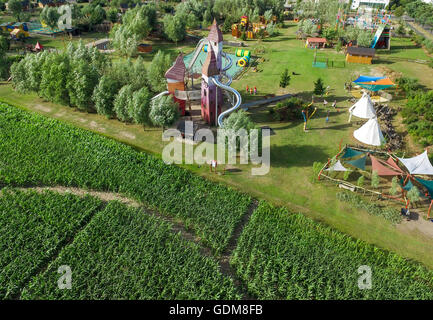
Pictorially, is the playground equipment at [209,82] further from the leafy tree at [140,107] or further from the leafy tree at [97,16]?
the leafy tree at [97,16]

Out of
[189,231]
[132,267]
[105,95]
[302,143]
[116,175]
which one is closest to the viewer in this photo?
[132,267]

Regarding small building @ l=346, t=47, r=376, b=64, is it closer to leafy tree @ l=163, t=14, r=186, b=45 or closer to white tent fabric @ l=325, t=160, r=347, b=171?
leafy tree @ l=163, t=14, r=186, b=45

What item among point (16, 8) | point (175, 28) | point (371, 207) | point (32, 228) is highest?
point (16, 8)

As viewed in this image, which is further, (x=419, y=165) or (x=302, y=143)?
(x=302, y=143)

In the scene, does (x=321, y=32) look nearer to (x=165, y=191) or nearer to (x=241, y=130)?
(x=241, y=130)

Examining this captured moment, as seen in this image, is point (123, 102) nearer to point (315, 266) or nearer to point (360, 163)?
point (360, 163)

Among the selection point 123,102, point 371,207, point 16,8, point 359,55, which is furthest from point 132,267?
point 16,8
